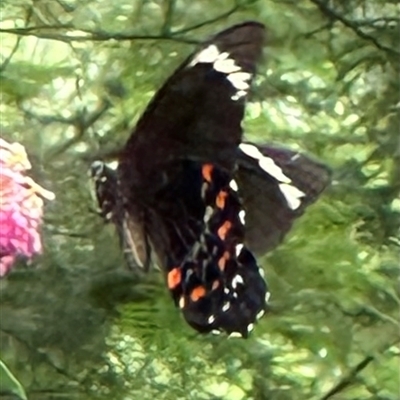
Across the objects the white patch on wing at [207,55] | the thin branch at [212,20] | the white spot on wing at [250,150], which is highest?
the thin branch at [212,20]

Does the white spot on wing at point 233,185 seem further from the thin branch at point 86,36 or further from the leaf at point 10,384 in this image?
the leaf at point 10,384

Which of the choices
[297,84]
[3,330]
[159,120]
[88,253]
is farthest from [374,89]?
[3,330]

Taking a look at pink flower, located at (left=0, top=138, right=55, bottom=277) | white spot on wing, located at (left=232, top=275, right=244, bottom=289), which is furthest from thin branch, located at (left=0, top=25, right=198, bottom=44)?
white spot on wing, located at (left=232, top=275, right=244, bottom=289)

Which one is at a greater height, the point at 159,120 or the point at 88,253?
the point at 159,120

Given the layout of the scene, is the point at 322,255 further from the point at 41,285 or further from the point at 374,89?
the point at 41,285

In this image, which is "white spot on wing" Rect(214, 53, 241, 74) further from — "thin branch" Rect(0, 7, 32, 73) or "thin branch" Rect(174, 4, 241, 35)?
"thin branch" Rect(0, 7, 32, 73)

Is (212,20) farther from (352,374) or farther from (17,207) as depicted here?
(352,374)

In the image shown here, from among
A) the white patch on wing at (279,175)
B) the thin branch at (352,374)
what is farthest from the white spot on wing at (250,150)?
the thin branch at (352,374)
